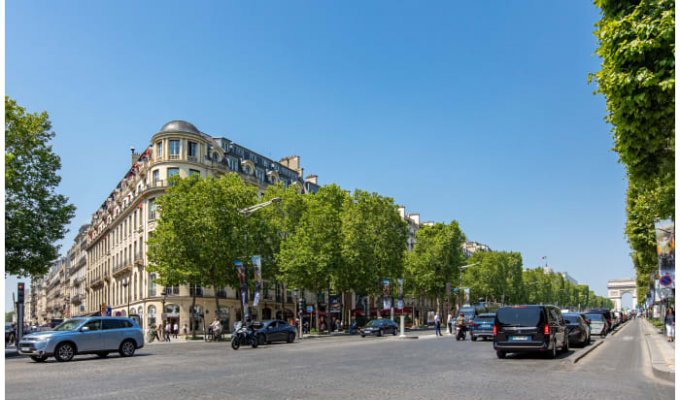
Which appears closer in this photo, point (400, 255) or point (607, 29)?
point (607, 29)

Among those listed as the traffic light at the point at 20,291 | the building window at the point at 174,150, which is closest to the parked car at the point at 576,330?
the traffic light at the point at 20,291

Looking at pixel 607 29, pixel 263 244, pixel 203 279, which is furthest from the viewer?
pixel 263 244

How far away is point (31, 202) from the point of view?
124 feet

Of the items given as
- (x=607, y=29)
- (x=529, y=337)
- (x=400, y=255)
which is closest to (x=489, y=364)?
(x=529, y=337)

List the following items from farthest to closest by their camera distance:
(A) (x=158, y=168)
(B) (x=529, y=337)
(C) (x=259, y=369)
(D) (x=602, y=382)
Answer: (A) (x=158, y=168) < (B) (x=529, y=337) < (C) (x=259, y=369) < (D) (x=602, y=382)

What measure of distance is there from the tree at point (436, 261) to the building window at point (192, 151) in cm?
2883

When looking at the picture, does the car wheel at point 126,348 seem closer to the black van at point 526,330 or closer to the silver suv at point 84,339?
the silver suv at point 84,339

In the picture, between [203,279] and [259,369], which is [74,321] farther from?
[203,279]

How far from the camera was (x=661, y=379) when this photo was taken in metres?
14.5

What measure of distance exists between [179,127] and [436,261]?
33.8 meters

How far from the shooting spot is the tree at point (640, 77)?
11.4 m

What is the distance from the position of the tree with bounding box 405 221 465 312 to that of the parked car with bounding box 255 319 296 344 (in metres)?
37.1

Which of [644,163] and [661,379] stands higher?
[644,163]

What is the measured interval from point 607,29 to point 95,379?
13782 millimetres
